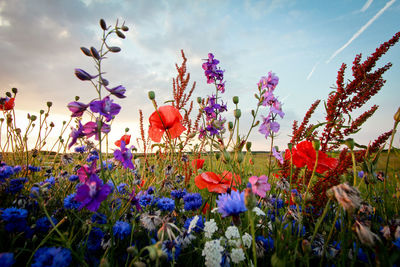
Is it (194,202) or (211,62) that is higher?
(211,62)

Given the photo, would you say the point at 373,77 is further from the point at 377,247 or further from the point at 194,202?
the point at 194,202

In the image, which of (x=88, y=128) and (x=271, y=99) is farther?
(x=271, y=99)

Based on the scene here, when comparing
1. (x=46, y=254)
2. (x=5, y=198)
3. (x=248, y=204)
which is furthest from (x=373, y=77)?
(x=5, y=198)

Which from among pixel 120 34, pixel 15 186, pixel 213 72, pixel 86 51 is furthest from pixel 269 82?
pixel 15 186

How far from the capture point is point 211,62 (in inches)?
77.1

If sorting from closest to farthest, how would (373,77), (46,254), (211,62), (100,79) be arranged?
(46,254)
(100,79)
(373,77)
(211,62)

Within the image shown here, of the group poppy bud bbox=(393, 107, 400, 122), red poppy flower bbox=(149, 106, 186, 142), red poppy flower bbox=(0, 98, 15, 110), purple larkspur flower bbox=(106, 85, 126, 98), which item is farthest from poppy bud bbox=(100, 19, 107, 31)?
red poppy flower bbox=(0, 98, 15, 110)

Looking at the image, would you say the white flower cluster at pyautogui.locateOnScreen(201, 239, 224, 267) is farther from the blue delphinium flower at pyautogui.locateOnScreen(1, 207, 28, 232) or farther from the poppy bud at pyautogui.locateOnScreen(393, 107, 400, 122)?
the poppy bud at pyautogui.locateOnScreen(393, 107, 400, 122)

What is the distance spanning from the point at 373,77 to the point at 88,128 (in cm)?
192

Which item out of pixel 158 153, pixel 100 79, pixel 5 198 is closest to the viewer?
pixel 100 79

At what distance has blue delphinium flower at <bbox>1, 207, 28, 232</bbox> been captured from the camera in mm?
854

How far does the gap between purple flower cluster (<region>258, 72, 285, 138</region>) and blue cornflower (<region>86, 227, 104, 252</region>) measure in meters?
1.23

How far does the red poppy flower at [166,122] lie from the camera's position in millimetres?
1576

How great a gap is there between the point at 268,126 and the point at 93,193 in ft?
3.90
